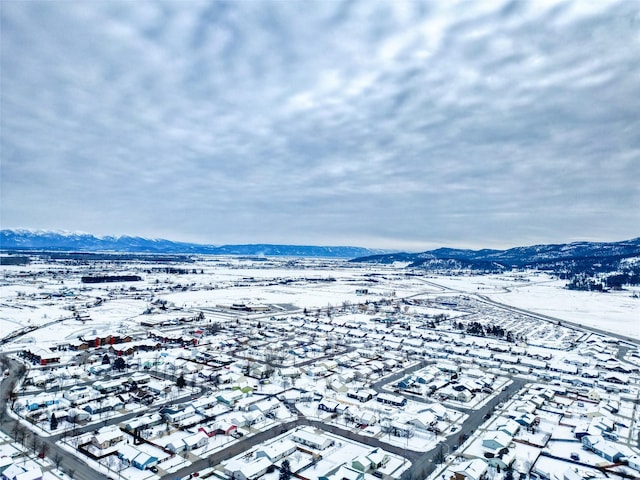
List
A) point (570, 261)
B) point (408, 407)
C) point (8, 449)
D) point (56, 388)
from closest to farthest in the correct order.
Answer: point (8, 449) → point (408, 407) → point (56, 388) → point (570, 261)

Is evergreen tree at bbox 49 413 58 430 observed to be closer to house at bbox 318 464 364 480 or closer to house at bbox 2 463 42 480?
house at bbox 2 463 42 480

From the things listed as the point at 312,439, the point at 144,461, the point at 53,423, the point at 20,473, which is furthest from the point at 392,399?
the point at 20,473

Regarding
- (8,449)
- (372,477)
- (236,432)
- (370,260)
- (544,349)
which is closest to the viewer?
(372,477)

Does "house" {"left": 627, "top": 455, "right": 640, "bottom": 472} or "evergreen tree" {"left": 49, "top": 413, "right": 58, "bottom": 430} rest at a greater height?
"evergreen tree" {"left": 49, "top": 413, "right": 58, "bottom": 430}

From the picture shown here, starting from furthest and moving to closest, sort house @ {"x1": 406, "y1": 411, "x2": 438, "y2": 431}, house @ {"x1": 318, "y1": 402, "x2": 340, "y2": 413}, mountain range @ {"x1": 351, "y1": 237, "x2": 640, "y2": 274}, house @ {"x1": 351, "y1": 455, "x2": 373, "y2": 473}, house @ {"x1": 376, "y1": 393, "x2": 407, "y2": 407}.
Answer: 1. mountain range @ {"x1": 351, "y1": 237, "x2": 640, "y2": 274}
2. house @ {"x1": 376, "y1": 393, "x2": 407, "y2": 407}
3. house @ {"x1": 318, "y1": 402, "x2": 340, "y2": 413}
4. house @ {"x1": 406, "y1": 411, "x2": 438, "y2": 431}
5. house @ {"x1": 351, "y1": 455, "x2": 373, "y2": 473}

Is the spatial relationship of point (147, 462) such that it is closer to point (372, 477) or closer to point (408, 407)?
point (372, 477)

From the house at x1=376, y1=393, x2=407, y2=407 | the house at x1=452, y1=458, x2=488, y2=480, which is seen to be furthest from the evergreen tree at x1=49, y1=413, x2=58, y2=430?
the house at x1=452, y1=458, x2=488, y2=480

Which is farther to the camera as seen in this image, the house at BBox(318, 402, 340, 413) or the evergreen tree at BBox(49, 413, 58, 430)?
the house at BBox(318, 402, 340, 413)

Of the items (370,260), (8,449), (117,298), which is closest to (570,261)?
(370,260)
